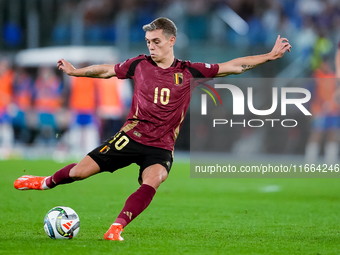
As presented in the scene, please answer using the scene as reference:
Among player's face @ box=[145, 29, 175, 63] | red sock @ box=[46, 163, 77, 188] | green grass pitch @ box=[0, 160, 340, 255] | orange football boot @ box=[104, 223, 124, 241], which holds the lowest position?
green grass pitch @ box=[0, 160, 340, 255]

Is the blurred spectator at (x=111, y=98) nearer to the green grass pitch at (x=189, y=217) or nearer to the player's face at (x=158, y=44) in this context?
the green grass pitch at (x=189, y=217)

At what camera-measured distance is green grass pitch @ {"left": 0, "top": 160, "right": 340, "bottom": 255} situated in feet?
15.1

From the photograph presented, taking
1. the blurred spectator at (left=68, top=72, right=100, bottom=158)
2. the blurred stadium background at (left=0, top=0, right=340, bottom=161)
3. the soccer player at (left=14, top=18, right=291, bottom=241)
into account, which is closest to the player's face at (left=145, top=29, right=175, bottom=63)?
the soccer player at (left=14, top=18, right=291, bottom=241)

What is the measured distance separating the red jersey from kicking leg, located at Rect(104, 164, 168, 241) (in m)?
0.29

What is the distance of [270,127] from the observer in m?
16.2

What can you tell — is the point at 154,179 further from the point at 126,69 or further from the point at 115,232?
the point at 126,69

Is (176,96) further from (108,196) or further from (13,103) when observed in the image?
(13,103)

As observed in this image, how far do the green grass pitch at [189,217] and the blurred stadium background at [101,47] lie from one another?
4.88 meters

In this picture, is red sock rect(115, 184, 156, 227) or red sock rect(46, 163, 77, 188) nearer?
red sock rect(115, 184, 156, 227)

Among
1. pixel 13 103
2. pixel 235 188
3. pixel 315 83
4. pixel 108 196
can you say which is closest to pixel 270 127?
pixel 315 83

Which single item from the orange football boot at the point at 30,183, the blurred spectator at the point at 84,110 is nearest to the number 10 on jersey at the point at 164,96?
the orange football boot at the point at 30,183

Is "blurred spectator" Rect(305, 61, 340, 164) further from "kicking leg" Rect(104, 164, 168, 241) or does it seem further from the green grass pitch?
"kicking leg" Rect(104, 164, 168, 241)

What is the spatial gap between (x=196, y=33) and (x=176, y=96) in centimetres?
1343

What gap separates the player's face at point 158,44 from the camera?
5227 millimetres
